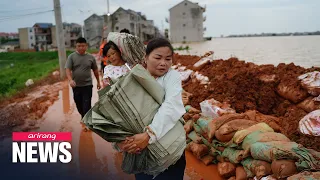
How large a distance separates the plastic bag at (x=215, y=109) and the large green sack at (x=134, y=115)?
247 cm

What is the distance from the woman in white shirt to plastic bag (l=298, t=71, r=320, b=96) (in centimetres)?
276

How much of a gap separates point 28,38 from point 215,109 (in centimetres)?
6388

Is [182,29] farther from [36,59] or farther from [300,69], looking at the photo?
[300,69]

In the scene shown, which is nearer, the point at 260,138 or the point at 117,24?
the point at 260,138

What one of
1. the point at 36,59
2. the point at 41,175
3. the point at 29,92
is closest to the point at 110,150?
the point at 41,175

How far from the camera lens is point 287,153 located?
8.46ft

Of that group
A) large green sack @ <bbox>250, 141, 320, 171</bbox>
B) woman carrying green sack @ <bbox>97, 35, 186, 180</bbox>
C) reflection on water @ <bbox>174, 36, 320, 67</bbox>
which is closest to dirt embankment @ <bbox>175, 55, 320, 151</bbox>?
large green sack @ <bbox>250, 141, 320, 171</bbox>

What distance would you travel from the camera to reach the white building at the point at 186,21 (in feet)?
176

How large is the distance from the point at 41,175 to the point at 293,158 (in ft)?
8.97

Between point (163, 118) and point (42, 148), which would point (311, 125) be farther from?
point (42, 148)

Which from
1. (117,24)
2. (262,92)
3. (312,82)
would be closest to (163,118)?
(312,82)

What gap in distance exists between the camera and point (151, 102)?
162cm

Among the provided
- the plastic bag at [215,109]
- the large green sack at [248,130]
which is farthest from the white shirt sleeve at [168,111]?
the plastic bag at [215,109]

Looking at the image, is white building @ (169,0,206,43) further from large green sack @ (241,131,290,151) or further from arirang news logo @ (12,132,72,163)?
large green sack @ (241,131,290,151)
